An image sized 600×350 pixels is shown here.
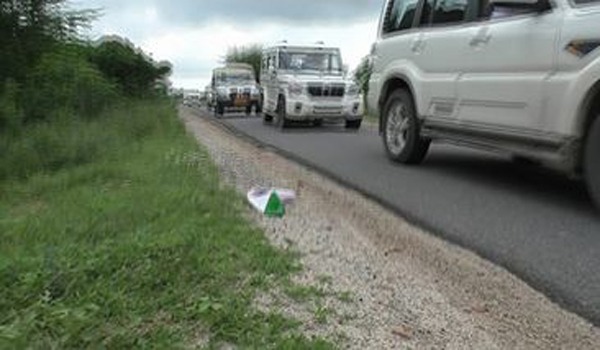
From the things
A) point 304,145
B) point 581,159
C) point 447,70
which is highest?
point 447,70

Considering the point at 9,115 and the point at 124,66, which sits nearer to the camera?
the point at 9,115

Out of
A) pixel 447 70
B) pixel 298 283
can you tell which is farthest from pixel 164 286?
pixel 447 70

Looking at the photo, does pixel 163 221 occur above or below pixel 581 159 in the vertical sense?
below

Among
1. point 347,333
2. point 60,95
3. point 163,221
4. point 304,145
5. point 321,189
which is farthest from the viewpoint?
point 60,95

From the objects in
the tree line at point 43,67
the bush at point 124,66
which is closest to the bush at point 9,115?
the tree line at point 43,67

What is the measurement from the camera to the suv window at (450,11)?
7.06m

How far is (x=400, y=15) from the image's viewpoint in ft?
27.9

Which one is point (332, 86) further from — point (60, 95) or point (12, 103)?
point (12, 103)

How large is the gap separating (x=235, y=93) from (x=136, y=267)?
25992 mm

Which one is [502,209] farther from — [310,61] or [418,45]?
[310,61]

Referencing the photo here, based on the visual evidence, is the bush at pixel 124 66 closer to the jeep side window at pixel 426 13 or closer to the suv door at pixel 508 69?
the jeep side window at pixel 426 13

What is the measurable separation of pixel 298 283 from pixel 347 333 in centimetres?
67

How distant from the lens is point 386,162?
8664mm

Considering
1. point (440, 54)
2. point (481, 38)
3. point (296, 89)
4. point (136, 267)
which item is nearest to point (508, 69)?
point (481, 38)
